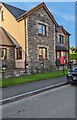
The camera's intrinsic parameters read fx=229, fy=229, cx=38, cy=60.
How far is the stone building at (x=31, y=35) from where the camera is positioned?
2633 cm

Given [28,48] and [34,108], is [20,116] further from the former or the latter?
[28,48]

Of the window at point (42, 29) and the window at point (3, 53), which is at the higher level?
the window at point (42, 29)

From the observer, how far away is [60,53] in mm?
34438

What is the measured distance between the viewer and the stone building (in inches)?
1037

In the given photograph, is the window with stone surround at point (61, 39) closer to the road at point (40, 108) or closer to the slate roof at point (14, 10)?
the slate roof at point (14, 10)

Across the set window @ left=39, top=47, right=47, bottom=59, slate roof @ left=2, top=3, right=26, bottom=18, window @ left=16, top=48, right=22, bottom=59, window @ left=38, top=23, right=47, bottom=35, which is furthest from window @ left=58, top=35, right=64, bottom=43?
window @ left=16, top=48, right=22, bottom=59

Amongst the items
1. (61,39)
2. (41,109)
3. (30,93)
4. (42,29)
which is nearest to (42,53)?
(42,29)

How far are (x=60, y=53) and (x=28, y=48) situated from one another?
364 inches

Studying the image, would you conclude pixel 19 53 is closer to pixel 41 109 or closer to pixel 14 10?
pixel 14 10

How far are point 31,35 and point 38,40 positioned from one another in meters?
1.46

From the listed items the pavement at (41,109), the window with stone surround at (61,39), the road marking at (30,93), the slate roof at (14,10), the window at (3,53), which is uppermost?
the slate roof at (14,10)

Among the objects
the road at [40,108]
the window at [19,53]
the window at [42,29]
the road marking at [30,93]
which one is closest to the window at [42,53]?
the window at [42,29]

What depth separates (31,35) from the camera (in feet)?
87.7

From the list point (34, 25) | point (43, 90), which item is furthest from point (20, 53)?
point (43, 90)
